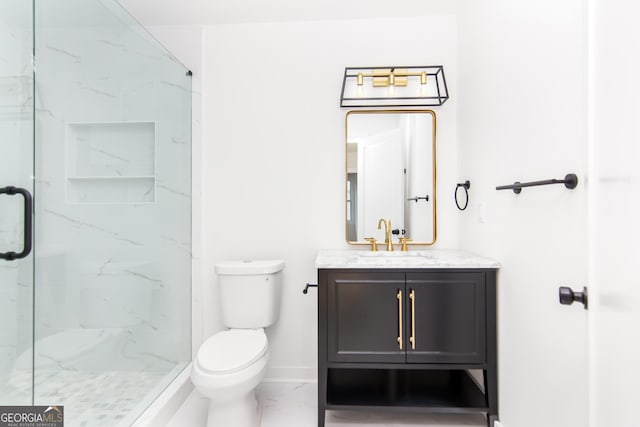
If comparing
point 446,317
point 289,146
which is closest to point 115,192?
point 289,146

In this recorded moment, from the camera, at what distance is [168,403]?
5.53ft

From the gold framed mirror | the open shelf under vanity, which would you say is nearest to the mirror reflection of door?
the gold framed mirror

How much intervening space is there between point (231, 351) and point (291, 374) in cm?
73

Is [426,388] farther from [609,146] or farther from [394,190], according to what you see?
[609,146]

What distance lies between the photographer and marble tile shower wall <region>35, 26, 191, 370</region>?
1520mm

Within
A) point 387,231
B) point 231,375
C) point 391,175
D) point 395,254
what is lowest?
point 231,375

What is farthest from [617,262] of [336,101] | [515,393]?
[336,101]

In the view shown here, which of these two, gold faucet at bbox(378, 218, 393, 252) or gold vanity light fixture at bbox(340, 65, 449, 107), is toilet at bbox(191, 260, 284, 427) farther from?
gold vanity light fixture at bbox(340, 65, 449, 107)

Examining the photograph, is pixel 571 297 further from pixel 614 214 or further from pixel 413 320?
pixel 413 320

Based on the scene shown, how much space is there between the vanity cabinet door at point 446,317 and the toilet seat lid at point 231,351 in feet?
2.51

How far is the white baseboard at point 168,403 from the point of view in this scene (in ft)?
5.06

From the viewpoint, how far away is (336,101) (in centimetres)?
213

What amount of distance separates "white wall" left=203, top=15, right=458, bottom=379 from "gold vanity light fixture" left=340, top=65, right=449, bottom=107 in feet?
0.24

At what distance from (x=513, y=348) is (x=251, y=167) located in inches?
69.8
